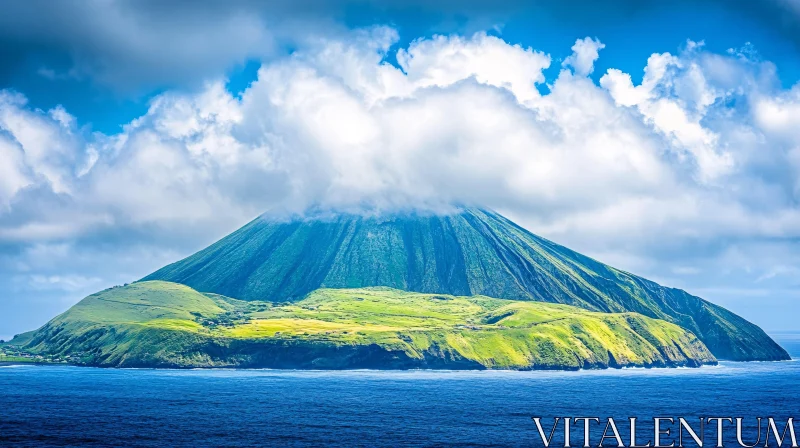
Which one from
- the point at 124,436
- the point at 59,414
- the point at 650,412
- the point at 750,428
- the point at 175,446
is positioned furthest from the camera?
the point at 650,412

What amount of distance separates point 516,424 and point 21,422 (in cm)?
9763

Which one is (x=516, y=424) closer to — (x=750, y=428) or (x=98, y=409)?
(x=750, y=428)

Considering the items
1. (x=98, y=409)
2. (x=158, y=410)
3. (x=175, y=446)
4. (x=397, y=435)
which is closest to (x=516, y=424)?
(x=397, y=435)

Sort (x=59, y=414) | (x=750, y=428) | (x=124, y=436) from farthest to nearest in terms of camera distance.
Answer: (x=59, y=414), (x=750, y=428), (x=124, y=436)

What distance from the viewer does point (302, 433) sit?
5635 inches

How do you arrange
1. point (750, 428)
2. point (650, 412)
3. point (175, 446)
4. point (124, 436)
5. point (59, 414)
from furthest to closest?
1. point (650, 412)
2. point (59, 414)
3. point (750, 428)
4. point (124, 436)
5. point (175, 446)

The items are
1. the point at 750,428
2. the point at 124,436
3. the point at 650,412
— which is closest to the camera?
the point at 124,436

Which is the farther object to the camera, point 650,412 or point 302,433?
point 650,412

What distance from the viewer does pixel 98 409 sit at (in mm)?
177500

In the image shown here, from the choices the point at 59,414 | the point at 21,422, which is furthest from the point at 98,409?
the point at 21,422

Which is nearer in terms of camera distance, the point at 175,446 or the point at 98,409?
the point at 175,446

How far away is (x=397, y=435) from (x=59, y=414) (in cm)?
7670

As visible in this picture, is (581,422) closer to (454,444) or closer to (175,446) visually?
(454,444)

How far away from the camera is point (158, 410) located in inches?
6949
